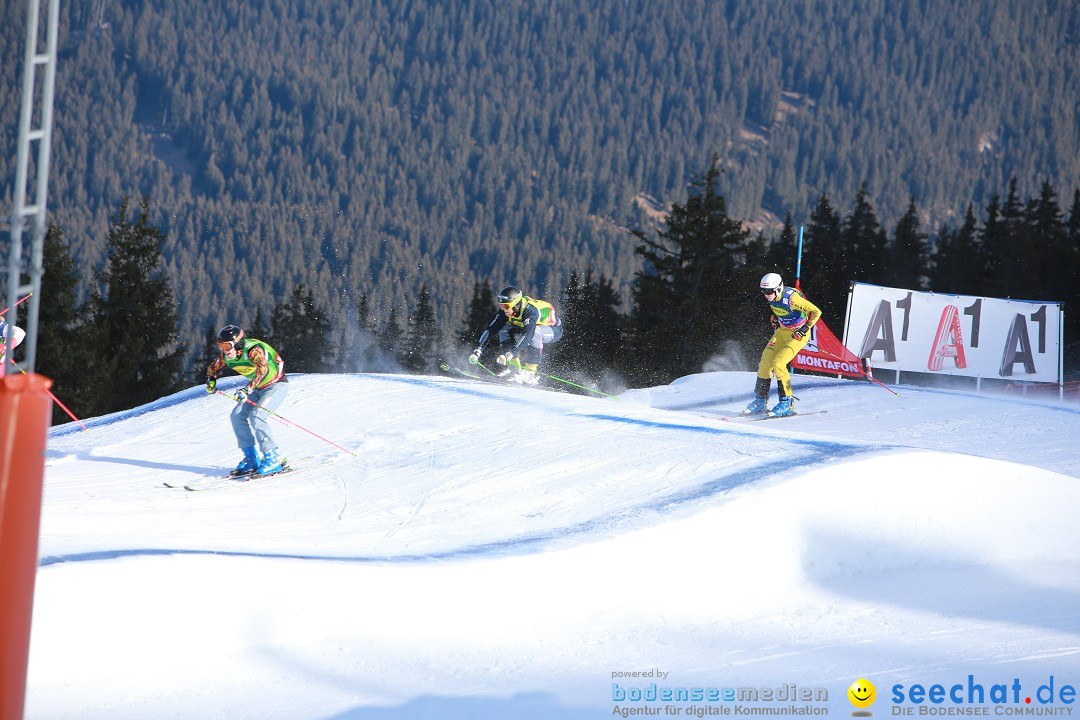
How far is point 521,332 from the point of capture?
1429cm

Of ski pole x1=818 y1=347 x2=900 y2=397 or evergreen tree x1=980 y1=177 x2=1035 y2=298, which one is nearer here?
ski pole x1=818 y1=347 x2=900 y2=397

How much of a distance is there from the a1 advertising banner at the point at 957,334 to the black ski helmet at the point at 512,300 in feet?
19.5

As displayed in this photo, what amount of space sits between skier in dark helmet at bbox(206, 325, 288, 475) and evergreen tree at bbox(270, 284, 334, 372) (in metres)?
55.5

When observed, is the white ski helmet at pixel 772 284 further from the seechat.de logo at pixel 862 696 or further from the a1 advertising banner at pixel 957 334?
the seechat.de logo at pixel 862 696

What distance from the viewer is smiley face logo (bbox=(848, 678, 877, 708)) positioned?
4562mm

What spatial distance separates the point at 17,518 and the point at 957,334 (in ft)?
54.1

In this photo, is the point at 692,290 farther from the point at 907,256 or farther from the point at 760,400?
the point at 760,400

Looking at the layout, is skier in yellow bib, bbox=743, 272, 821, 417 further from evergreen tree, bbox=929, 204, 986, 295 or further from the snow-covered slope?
evergreen tree, bbox=929, 204, 986, 295

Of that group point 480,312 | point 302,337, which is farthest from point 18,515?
point 302,337

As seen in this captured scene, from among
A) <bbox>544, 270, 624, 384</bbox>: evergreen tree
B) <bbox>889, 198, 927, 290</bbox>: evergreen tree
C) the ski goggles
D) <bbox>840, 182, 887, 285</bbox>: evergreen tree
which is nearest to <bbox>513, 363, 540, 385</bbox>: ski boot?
the ski goggles

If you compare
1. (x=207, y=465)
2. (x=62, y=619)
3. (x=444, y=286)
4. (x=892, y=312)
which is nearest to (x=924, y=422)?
(x=892, y=312)

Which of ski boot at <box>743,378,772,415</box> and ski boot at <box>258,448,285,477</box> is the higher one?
ski boot at <box>743,378,772,415</box>

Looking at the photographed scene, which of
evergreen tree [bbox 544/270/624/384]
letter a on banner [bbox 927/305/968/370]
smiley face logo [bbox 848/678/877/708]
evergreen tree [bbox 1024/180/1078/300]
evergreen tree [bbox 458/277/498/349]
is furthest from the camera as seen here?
evergreen tree [bbox 458/277/498/349]

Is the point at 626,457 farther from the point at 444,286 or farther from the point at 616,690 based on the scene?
the point at 444,286
